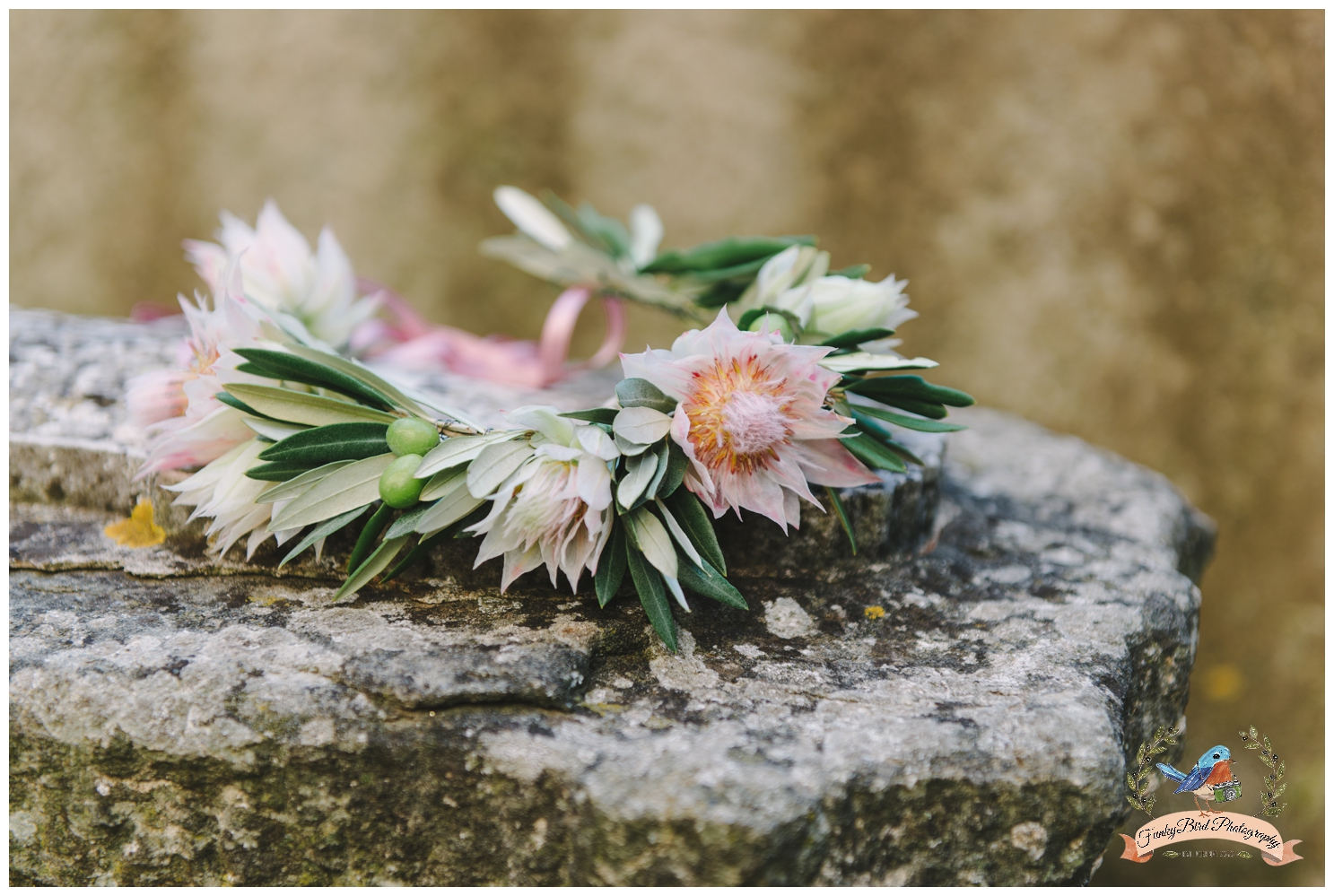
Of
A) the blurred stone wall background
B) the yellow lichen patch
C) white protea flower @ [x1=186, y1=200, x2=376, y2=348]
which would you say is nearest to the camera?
the yellow lichen patch

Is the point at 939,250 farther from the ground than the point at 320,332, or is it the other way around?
the point at 939,250

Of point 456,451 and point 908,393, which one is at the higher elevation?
point 908,393

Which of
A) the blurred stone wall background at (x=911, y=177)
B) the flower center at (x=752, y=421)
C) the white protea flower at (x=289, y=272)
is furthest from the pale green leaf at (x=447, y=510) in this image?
the blurred stone wall background at (x=911, y=177)

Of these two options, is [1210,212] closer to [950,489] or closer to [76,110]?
[950,489]

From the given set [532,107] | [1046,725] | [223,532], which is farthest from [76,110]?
[1046,725]

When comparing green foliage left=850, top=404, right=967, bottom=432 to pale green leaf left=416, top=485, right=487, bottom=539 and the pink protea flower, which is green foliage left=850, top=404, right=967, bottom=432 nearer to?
the pink protea flower

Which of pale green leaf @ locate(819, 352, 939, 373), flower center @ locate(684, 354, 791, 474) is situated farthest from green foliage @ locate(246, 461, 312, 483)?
pale green leaf @ locate(819, 352, 939, 373)

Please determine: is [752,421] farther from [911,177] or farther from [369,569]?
[911,177]

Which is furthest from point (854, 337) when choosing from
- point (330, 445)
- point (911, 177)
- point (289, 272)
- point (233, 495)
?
point (911, 177)
